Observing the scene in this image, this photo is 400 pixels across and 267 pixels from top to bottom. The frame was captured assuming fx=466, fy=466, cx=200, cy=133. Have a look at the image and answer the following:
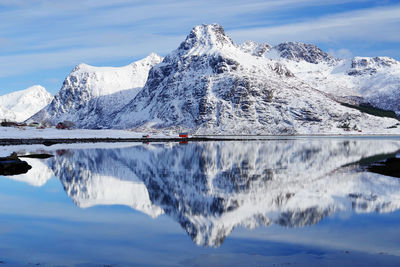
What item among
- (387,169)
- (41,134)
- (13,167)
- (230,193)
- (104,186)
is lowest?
(387,169)

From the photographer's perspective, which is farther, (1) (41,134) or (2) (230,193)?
(1) (41,134)

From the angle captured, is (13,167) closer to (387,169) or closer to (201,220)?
(201,220)

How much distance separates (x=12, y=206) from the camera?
32312 millimetres

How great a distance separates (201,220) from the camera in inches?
1051

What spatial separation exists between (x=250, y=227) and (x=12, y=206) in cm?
1735

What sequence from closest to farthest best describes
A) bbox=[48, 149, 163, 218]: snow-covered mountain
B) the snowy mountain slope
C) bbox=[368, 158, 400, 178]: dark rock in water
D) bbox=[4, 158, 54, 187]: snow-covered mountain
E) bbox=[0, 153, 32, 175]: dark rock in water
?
the snowy mountain slope < bbox=[48, 149, 163, 218]: snow-covered mountain < bbox=[4, 158, 54, 187]: snow-covered mountain < bbox=[368, 158, 400, 178]: dark rock in water < bbox=[0, 153, 32, 175]: dark rock in water

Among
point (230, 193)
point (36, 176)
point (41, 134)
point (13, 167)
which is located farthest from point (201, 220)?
point (41, 134)

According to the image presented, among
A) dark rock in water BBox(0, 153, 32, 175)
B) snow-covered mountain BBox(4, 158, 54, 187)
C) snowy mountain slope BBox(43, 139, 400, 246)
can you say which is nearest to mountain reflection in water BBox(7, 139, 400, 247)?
snowy mountain slope BBox(43, 139, 400, 246)

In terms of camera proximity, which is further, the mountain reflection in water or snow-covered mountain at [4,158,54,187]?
snow-covered mountain at [4,158,54,187]

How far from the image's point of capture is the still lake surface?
65.3 ft

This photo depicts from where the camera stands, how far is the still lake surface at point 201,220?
→ 1991cm

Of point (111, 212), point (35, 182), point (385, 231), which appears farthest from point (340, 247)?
point (35, 182)

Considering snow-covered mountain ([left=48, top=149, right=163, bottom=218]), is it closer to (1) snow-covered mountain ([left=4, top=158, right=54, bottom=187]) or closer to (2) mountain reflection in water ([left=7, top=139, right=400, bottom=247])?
(2) mountain reflection in water ([left=7, top=139, right=400, bottom=247])

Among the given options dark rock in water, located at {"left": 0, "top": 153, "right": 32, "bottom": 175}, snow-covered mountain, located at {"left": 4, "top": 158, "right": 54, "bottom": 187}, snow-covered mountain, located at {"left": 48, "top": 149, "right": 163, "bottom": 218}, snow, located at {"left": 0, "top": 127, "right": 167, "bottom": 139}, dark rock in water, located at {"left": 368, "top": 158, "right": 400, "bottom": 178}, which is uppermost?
snow, located at {"left": 0, "top": 127, "right": 167, "bottom": 139}
